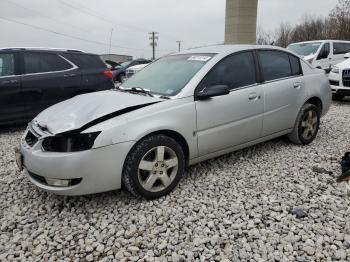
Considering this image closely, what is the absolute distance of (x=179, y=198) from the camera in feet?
10.6

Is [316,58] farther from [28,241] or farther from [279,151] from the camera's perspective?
[28,241]

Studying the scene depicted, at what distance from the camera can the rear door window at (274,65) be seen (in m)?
4.13

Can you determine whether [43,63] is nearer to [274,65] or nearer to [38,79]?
[38,79]

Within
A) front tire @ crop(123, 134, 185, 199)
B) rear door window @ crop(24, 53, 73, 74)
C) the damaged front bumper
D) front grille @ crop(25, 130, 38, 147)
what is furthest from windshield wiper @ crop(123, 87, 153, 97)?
rear door window @ crop(24, 53, 73, 74)

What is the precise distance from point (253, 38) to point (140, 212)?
22.3m

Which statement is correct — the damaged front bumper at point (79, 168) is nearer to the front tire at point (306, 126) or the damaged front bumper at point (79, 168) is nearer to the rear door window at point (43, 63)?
the front tire at point (306, 126)

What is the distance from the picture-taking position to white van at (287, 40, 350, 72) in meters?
10.9

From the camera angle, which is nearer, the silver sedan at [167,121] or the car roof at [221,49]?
the silver sedan at [167,121]

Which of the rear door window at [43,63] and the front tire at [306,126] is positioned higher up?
the rear door window at [43,63]

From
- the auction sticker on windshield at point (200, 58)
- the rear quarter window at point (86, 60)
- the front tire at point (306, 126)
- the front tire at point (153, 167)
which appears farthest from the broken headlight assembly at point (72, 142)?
the rear quarter window at point (86, 60)

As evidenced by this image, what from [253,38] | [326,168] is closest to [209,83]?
[326,168]

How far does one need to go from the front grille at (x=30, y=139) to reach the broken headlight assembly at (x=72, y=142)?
35 centimetres

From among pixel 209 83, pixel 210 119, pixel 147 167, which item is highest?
pixel 209 83

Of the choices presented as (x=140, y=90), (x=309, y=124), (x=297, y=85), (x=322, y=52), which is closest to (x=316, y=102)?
(x=309, y=124)
